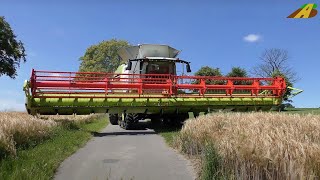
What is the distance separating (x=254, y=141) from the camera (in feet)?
23.1

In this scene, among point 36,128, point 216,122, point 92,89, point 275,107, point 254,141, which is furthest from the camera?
point 275,107

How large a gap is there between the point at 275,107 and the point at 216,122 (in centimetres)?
1147

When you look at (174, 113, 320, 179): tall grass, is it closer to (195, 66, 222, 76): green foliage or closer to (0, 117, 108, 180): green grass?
(0, 117, 108, 180): green grass

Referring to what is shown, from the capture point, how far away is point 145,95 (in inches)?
751

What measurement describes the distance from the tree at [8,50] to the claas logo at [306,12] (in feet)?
136

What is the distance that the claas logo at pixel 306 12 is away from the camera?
15.1 meters

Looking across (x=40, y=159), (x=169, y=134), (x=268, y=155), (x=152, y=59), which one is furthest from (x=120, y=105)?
(x=268, y=155)

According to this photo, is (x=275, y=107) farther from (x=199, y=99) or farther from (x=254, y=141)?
(x=254, y=141)

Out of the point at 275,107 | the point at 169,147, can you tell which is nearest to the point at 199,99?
the point at 275,107

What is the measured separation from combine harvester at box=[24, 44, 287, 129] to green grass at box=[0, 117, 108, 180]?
3.48 metres

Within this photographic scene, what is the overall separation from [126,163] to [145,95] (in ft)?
29.8

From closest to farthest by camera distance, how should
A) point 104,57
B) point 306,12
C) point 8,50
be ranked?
point 306,12, point 8,50, point 104,57

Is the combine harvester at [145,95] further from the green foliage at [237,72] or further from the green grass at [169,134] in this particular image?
the green foliage at [237,72]

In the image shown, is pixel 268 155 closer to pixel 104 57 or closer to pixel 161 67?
pixel 161 67
